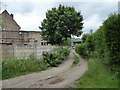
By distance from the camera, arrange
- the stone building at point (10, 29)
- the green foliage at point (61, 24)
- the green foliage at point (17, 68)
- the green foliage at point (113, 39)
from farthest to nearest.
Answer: the stone building at point (10, 29) → the green foliage at point (61, 24) → the green foliage at point (17, 68) → the green foliage at point (113, 39)

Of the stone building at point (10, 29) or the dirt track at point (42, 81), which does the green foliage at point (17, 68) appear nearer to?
the dirt track at point (42, 81)

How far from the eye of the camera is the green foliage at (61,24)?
1455 inches

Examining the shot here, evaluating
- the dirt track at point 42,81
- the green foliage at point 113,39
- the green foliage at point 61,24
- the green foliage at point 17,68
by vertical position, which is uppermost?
the green foliage at point 61,24

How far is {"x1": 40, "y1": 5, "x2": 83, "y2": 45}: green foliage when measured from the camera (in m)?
37.0

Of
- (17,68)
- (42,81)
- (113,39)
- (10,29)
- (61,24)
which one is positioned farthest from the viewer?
(10,29)

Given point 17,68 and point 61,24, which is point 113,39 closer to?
point 17,68

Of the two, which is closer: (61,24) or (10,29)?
(61,24)

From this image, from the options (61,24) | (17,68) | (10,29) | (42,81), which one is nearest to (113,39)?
(42,81)

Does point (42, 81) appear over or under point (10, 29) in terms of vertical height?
under

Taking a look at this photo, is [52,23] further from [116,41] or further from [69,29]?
[116,41]

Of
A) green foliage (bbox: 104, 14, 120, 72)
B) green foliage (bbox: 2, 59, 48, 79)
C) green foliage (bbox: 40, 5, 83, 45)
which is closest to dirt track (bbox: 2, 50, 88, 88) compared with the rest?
green foliage (bbox: 2, 59, 48, 79)

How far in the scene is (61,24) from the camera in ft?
121

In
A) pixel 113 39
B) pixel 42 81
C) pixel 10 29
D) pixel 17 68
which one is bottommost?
pixel 42 81

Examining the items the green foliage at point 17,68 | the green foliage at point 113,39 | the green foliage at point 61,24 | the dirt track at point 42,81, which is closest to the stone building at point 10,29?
the green foliage at point 61,24
